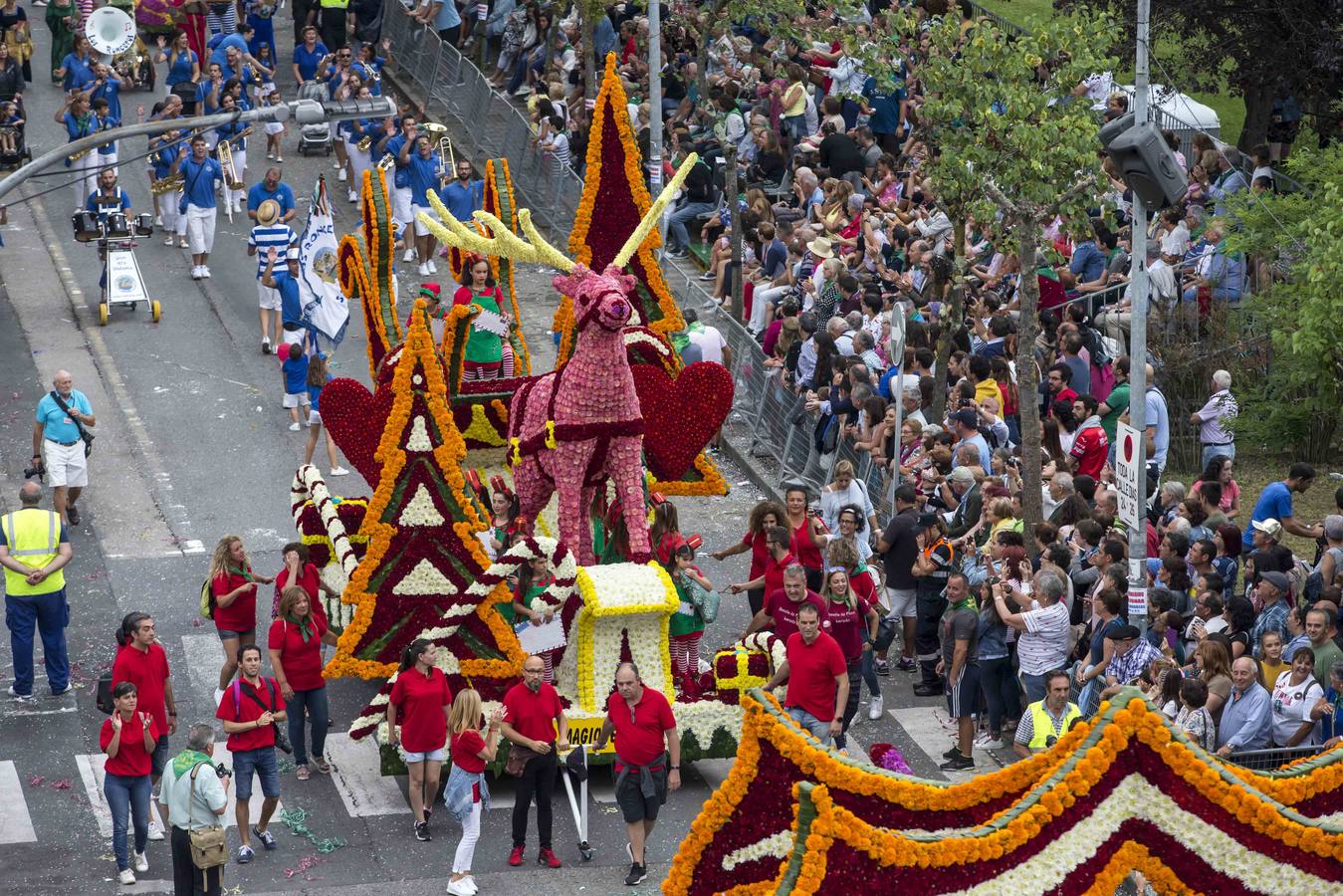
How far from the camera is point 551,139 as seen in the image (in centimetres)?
2894

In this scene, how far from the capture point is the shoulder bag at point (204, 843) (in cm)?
1352

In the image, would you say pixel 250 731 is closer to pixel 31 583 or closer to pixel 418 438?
pixel 418 438

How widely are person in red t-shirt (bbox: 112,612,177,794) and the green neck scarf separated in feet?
3.66

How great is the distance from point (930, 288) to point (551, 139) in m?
8.03

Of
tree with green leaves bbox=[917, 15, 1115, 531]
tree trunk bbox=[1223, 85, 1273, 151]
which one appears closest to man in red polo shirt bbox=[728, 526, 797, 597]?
tree with green leaves bbox=[917, 15, 1115, 531]

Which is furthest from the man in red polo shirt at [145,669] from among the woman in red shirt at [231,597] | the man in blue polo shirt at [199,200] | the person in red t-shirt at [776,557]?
the man in blue polo shirt at [199,200]

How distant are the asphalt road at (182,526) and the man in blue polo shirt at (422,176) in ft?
3.98

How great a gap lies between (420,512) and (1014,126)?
21.5 ft

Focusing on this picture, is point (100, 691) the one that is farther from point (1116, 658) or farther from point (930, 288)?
point (930, 288)

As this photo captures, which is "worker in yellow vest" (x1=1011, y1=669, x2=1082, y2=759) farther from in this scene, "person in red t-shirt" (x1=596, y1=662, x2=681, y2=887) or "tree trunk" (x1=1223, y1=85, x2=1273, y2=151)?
→ "tree trunk" (x1=1223, y1=85, x2=1273, y2=151)

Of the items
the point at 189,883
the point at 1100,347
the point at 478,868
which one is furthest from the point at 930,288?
the point at 189,883

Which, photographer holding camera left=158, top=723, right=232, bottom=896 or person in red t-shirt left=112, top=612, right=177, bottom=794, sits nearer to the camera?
photographer holding camera left=158, top=723, right=232, bottom=896

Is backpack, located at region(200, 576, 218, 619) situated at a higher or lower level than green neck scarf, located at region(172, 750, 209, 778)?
lower

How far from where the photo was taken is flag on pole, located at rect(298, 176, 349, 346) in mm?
22312
